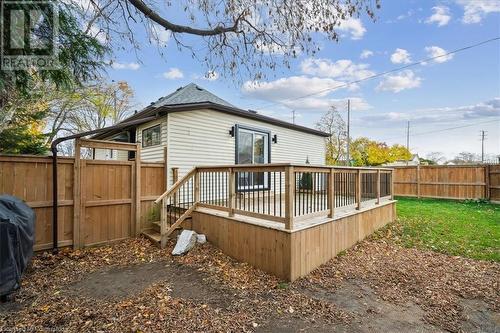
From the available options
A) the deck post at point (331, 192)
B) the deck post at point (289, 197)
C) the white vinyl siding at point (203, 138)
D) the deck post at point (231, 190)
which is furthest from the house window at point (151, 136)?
the deck post at point (331, 192)

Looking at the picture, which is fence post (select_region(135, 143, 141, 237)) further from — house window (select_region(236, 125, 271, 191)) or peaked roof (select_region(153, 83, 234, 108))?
house window (select_region(236, 125, 271, 191))

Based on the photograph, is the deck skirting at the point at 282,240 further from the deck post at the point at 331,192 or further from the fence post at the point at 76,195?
the fence post at the point at 76,195

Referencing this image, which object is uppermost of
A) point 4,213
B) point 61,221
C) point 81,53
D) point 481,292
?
point 81,53

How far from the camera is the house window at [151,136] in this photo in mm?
Result: 7023

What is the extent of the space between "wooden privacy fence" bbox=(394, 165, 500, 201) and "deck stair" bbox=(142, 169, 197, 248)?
11.4 meters

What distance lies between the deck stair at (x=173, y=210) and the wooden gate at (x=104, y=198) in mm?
545

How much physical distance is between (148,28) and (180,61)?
4.15 feet

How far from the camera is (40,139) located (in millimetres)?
9844

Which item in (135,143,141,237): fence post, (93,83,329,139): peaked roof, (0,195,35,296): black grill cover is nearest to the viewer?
(0,195,35,296): black grill cover

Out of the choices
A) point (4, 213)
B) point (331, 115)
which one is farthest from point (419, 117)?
point (4, 213)

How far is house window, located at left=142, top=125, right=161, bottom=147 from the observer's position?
7.02 m

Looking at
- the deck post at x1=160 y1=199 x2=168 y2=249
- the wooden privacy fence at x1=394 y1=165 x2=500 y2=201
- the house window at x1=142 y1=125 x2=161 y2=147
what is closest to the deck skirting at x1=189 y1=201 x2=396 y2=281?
the deck post at x1=160 y1=199 x2=168 y2=249

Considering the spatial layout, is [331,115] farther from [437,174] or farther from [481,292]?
[481,292]

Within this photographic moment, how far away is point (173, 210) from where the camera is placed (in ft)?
20.9
